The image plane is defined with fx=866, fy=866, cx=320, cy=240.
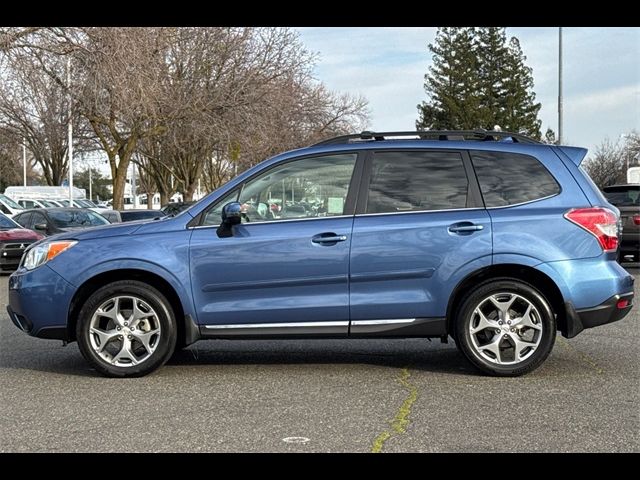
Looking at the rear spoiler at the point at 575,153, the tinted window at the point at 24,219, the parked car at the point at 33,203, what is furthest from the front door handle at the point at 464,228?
the parked car at the point at 33,203

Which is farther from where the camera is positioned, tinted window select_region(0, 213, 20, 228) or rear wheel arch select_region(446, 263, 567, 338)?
tinted window select_region(0, 213, 20, 228)

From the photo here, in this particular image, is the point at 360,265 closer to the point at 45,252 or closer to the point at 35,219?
the point at 45,252

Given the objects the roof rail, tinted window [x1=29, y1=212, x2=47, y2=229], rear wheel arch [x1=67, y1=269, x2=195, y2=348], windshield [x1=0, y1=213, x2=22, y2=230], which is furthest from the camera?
tinted window [x1=29, y1=212, x2=47, y2=229]

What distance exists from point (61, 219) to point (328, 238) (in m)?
14.2

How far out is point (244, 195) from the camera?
6.91 meters

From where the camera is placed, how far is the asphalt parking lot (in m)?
5.02

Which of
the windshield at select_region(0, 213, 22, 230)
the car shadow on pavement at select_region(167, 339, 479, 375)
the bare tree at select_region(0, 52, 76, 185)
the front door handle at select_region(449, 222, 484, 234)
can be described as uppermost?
the bare tree at select_region(0, 52, 76, 185)

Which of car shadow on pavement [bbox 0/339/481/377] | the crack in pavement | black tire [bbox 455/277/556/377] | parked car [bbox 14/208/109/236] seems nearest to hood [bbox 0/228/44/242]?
parked car [bbox 14/208/109/236]

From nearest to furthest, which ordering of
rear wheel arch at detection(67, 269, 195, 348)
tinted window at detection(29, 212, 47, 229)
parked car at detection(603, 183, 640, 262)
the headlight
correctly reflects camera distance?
1. rear wheel arch at detection(67, 269, 195, 348)
2. the headlight
3. parked car at detection(603, 183, 640, 262)
4. tinted window at detection(29, 212, 47, 229)

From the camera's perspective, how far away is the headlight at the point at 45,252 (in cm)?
688

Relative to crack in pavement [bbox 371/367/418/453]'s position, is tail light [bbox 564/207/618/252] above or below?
above

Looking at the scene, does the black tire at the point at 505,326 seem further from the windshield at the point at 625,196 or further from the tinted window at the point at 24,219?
the tinted window at the point at 24,219

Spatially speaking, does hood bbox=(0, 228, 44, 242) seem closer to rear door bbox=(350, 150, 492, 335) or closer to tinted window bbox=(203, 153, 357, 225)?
tinted window bbox=(203, 153, 357, 225)
